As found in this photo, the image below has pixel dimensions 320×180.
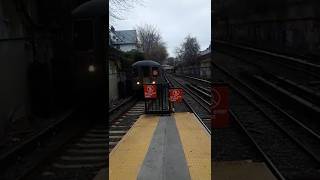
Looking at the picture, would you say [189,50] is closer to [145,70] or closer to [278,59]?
[145,70]

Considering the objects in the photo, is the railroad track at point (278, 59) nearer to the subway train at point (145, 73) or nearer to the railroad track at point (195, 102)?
the railroad track at point (195, 102)

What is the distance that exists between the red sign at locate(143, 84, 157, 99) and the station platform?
61 centimetres

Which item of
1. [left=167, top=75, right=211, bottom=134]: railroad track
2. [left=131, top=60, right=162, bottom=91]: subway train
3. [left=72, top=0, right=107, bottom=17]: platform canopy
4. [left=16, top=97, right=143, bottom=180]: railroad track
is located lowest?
[left=16, top=97, right=143, bottom=180]: railroad track

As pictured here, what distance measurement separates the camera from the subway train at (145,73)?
608cm

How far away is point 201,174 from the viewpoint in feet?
18.4

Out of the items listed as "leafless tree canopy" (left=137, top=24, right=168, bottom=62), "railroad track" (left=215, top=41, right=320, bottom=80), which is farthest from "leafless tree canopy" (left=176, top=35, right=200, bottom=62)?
"railroad track" (left=215, top=41, right=320, bottom=80)

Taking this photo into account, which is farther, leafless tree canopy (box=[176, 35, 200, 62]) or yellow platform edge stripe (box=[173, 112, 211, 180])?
yellow platform edge stripe (box=[173, 112, 211, 180])

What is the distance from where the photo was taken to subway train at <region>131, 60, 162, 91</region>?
6082 mm

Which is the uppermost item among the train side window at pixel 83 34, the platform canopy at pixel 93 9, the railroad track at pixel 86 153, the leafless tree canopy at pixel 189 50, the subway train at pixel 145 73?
the platform canopy at pixel 93 9

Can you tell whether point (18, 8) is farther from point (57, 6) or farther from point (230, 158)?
point (230, 158)

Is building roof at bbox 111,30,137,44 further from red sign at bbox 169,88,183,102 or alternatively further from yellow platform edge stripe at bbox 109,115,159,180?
red sign at bbox 169,88,183,102

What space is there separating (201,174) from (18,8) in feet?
13.5

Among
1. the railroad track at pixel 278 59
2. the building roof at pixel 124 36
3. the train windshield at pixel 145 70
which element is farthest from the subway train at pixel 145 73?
the railroad track at pixel 278 59

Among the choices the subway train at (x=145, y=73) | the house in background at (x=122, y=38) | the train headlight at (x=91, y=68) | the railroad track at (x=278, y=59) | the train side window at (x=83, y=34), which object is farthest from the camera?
the railroad track at (x=278, y=59)
